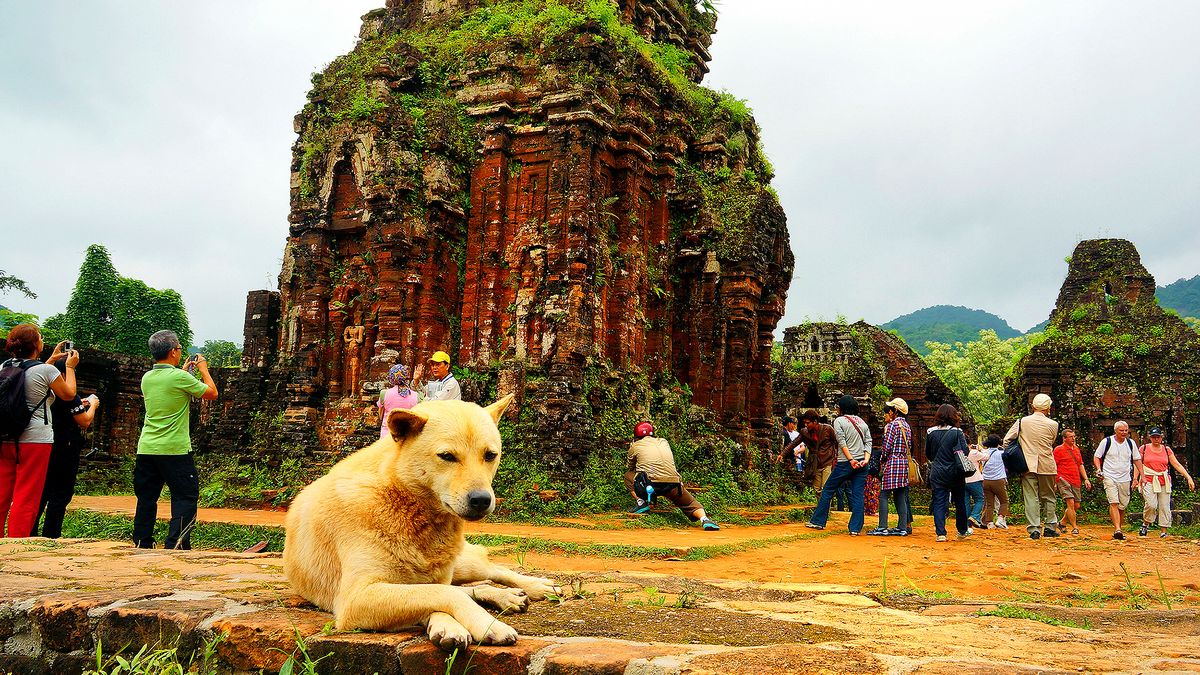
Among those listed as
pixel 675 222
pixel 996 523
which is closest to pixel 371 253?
pixel 675 222

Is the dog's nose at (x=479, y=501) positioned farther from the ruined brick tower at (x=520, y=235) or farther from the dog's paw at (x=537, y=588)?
the ruined brick tower at (x=520, y=235)

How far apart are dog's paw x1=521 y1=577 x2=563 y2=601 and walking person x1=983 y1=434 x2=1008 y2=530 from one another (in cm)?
1046

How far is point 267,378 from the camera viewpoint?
16328 millimetres

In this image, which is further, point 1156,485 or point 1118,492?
point 1156,485

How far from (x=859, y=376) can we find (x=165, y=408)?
81.1 feet

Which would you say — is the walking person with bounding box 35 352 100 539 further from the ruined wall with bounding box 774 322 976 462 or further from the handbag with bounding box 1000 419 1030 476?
the ruined wall with bounding box 774 322 976 462

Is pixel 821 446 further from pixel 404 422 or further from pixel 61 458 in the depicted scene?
pixel 404 422

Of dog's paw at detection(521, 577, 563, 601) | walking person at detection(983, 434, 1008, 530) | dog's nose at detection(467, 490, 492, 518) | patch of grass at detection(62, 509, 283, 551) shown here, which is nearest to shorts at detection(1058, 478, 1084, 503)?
walking person at detection(983, 434, 1008, 530)

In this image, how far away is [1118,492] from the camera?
12.3 metres

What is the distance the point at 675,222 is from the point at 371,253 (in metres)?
6.26

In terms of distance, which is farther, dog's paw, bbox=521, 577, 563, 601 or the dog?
dog's paw, bbox=521, 577, 563, 601

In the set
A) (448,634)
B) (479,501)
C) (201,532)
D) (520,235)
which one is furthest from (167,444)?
(520,235)

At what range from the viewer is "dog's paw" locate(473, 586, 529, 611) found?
3199mm

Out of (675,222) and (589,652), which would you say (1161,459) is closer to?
(675,222)
